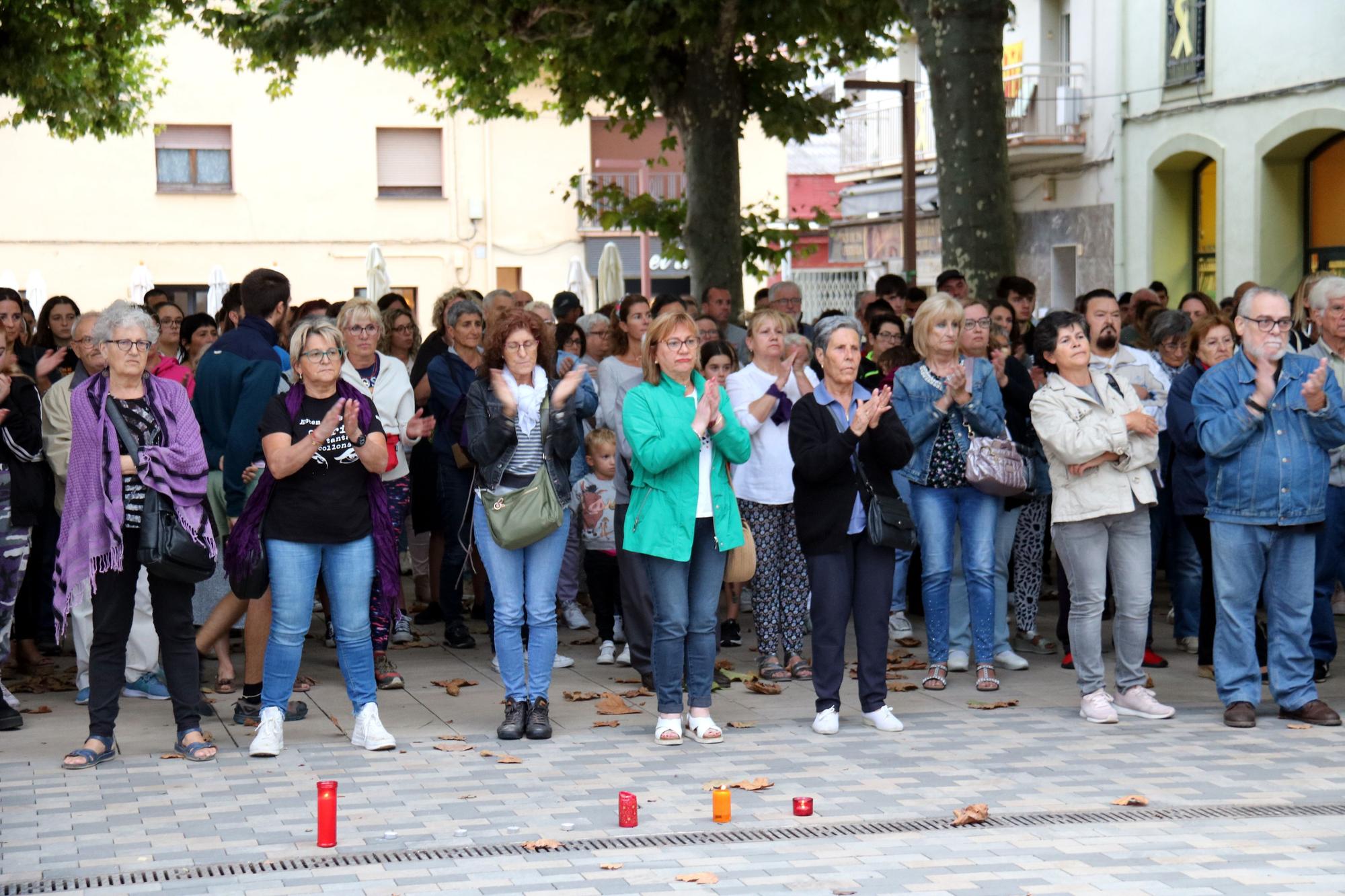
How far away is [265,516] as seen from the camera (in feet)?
25.0

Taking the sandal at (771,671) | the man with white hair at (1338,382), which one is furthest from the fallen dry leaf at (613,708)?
A: the man with white hair at (1338,382)

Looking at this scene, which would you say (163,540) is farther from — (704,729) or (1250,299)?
(1250,299)

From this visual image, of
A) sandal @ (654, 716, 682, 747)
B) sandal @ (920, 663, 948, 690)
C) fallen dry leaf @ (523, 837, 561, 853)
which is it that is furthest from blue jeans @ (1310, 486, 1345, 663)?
fallen dry leaf @ (523, 837, 561, 853)

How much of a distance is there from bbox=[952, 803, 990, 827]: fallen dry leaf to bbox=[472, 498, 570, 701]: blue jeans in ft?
7.63

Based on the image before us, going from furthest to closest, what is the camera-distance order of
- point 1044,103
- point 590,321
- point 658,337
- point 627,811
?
1. point 1044,103
2. point 590,321
3. point 658,337
4. point 627,811

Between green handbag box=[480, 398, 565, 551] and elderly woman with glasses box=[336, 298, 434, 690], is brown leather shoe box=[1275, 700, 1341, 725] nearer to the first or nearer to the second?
green handbag box=[480, 398, 565, 551]

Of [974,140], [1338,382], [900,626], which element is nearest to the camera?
[1338,382]

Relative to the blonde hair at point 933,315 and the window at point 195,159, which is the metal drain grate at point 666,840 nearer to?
the blonde hair at point 933,315

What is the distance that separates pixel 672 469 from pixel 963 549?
6.84 ft

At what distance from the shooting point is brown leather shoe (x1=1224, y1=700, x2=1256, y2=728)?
802cm

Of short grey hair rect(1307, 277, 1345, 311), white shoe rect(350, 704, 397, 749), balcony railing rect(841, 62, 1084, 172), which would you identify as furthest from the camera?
balcony railing rect(841, 62, 1084, 172)

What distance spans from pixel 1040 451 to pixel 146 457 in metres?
4.98

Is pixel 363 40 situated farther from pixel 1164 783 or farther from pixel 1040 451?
pixel 1164 783

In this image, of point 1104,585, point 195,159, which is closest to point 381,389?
point 1104,585
